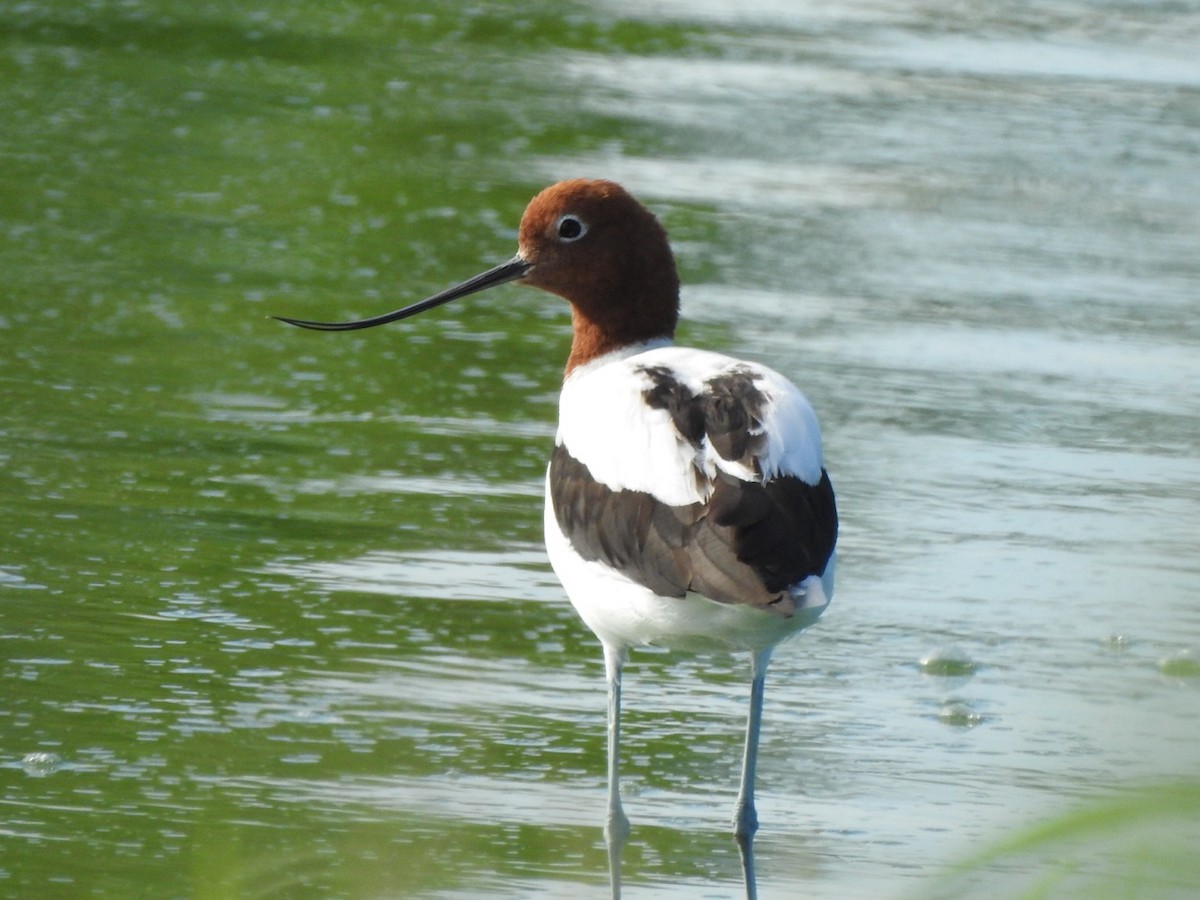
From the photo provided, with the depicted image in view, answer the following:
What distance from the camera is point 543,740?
185 inches

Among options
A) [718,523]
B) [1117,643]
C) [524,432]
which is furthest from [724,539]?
[524,432]

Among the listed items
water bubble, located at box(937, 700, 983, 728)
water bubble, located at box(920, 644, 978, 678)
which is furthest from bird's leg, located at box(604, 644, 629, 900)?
water bubble, located at box(920, 644, 978, 678)

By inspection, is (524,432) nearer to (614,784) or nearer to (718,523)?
(614,784)

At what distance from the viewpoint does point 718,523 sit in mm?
4016

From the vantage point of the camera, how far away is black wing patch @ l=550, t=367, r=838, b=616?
13.0ft

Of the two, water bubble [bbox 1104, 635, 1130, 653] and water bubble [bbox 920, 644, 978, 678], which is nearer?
water bubble [bbox 920, 644, 978, 678]

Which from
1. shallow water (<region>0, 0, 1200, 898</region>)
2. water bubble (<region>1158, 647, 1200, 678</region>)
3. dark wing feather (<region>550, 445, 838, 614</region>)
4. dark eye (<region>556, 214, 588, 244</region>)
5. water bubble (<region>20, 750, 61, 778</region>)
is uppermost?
dark eye (<region>556, 214, 588, 244</region>)

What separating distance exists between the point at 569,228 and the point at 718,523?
156 cm

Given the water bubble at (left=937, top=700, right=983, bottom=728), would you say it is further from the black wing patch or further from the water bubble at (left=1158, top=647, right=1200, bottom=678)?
the black wing patch

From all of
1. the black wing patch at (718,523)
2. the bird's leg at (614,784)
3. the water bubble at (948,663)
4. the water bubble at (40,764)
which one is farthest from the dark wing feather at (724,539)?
the water bubble at (40,764)

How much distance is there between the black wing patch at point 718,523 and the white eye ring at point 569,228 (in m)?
0.91

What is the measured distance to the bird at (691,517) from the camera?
4004 millimetres

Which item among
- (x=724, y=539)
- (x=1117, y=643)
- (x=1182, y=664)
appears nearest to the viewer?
(x=724, y=539)

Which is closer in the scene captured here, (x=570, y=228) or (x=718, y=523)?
(x=718, y=523)
